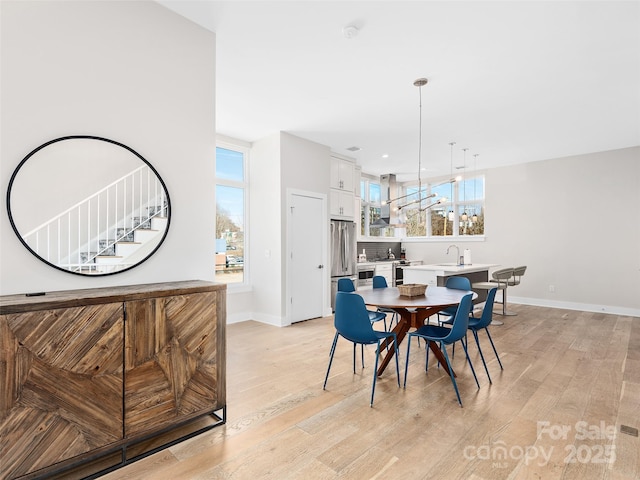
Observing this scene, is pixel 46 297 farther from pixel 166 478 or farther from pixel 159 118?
pixel 159 118

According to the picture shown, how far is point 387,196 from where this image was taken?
25.7 ft

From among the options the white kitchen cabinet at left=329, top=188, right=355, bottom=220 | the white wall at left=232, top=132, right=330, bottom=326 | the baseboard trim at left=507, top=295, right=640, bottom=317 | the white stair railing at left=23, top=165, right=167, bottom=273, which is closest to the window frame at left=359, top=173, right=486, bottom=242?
the white kitchen cabinet at left=329, top=188, right=355, bottom=220

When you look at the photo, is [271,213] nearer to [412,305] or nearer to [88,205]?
[412,305]

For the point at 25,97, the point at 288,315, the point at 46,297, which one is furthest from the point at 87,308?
the point at 288,315

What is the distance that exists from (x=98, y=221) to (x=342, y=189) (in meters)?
4.59

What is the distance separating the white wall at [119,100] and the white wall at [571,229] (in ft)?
21.3

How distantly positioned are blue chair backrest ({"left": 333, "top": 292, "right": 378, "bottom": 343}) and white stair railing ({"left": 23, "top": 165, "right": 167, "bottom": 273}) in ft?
5.13

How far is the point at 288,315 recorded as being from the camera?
5.20 meters

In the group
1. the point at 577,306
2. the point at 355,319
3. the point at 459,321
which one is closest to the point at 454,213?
the point at 577,306

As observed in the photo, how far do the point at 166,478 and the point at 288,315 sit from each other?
3.40m

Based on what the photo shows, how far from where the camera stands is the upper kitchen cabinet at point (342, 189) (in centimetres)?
607

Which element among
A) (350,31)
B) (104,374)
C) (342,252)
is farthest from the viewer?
(342,252)

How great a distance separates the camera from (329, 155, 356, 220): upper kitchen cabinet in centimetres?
607

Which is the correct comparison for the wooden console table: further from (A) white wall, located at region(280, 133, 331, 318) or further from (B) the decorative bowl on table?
(A) white wall, located at region(280, 133, 331, 318)
